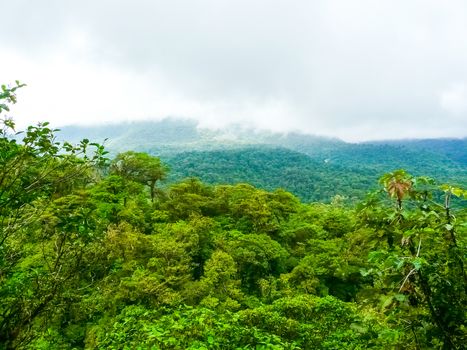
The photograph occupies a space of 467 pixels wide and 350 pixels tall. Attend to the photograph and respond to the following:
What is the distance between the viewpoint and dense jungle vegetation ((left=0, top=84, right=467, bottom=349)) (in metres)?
3.80

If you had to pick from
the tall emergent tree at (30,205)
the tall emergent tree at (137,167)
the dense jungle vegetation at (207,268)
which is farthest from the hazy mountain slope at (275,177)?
the tall emergent tree at (30,205)

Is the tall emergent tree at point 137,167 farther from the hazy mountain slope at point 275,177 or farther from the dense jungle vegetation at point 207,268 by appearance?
the hazy mountain slope at point 275,177

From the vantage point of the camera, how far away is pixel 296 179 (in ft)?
562

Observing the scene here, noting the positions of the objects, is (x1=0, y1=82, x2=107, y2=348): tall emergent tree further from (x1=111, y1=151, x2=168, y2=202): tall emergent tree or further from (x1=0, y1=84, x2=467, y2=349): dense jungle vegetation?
(x1=111, y1=151, x2=168, y2=202): tall emergent tree

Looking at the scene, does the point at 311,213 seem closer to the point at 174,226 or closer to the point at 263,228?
the point at 263,228

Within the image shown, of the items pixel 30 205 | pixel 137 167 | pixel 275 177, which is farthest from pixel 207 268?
pixel 275 177

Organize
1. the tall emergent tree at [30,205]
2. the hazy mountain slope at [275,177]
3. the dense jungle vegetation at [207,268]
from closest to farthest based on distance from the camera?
the dense jungle vegetation at [207,268] < the tall emergent tree at [30,205] < the hazy mountain slope at [275,177]

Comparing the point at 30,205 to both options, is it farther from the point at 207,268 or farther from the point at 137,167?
the point at 137,167

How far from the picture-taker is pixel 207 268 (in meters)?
22.5

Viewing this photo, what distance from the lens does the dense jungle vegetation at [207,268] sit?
3799mm

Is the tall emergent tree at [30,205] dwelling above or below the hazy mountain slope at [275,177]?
above

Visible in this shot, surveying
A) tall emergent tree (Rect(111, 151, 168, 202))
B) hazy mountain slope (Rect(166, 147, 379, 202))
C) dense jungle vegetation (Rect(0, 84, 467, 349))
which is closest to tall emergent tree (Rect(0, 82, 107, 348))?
dense jungle vegetation (Rect(0, 84, 467, 349))

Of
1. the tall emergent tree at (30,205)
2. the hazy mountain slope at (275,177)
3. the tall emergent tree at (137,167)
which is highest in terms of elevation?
the tall emergent tree at (30,205)

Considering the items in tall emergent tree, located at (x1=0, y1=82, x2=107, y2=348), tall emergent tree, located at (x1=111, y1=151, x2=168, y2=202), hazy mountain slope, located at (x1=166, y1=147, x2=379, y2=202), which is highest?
tall emergent tree, located at (x1=0, y1=82, x2=107, y2=348)
